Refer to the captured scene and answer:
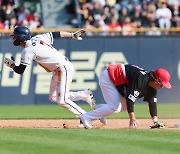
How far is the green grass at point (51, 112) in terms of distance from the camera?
648 inches

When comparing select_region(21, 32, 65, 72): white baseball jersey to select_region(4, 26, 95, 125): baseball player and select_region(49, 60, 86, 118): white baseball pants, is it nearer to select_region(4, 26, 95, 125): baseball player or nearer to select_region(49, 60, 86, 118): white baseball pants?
select_region(4, 26, 95, 125): baseball player

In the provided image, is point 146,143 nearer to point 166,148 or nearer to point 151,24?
point 166,148

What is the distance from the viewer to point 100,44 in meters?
20.8

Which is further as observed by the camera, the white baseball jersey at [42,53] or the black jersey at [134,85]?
the white baseball jersey at [42,53]

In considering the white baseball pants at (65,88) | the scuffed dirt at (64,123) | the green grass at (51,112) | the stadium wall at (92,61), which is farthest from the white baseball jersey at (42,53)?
the stadium wall at (92,61)

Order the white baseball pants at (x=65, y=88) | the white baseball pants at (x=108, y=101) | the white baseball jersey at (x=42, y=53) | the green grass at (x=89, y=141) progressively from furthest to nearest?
the white baseball pants at (x=65, y=88), the white baseball jersey at (x=42, y=53), the white baseball pants at (x=108, y=101), the green grass at (x=89, y=141)

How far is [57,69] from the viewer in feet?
42.2

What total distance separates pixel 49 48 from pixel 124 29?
29.5 ft

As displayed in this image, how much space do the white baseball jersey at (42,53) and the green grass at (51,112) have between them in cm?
361

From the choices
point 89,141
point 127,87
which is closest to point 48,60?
point 127,87

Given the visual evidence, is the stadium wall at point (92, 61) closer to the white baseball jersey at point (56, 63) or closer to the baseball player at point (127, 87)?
the white baseball jersey at point (56, 63)

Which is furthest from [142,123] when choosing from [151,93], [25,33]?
[25,33]

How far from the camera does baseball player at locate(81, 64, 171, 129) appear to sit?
11.7m

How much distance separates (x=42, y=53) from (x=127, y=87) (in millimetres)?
1758
